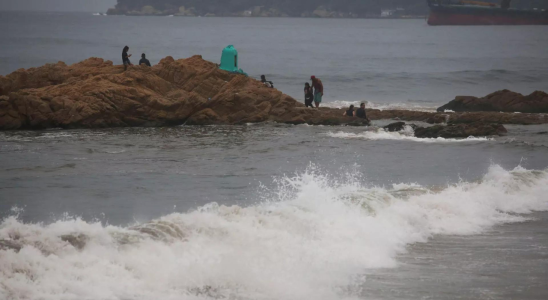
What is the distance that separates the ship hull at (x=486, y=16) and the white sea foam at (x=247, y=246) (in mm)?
153509

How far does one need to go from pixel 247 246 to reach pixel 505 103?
21985 millimetres

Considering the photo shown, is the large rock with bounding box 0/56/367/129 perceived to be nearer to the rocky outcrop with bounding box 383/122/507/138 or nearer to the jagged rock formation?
the jagged rock formation

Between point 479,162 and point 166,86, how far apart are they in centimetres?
1159

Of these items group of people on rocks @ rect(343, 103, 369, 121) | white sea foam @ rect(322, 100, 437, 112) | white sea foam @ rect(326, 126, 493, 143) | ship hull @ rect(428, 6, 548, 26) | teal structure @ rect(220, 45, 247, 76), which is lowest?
white sea foam @ rect(322, 100, 437, 112)

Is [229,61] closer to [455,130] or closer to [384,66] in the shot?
[455,130]

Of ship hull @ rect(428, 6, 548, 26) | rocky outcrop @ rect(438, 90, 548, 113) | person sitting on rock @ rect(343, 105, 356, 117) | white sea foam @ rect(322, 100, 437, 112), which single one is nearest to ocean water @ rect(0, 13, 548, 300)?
person sitting on rock @ rect(343, 105, 356, 117)

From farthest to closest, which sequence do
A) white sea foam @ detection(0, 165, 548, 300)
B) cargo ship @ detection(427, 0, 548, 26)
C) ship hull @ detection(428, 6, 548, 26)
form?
ship hull @ detection(428, 6, 548, 26)
cargo ship @ detection(427, 0, 548, 26)
white sea foam @ detection(0, 165, 548, 300)

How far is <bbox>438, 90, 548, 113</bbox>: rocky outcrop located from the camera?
30266 millimetres

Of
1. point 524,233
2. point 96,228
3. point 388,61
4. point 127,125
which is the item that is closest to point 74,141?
point 127,125

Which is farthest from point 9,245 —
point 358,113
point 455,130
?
point 358,113

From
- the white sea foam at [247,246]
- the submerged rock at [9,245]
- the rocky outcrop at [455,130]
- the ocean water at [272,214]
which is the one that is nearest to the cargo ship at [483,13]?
the rocky outcrop at [455,130]

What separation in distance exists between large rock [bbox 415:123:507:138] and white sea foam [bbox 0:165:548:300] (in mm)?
8700

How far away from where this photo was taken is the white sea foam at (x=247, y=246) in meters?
9.45

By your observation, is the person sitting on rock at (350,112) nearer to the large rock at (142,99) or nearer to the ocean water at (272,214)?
the large rock at (142,99)
